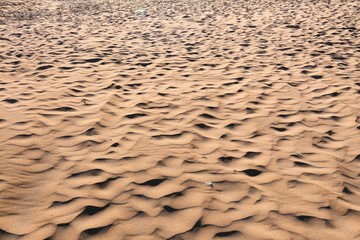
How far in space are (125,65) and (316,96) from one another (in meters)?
3.75

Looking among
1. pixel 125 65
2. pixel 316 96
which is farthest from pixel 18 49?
pixel 316 96

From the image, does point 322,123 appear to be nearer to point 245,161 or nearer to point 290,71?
point 245,161

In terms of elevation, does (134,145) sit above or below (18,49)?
below

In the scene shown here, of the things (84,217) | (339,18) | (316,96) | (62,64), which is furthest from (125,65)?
(339,18)

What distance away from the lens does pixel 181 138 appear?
150 inches

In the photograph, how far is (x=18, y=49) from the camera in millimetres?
7645

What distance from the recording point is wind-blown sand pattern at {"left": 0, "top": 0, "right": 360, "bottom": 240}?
265 cm

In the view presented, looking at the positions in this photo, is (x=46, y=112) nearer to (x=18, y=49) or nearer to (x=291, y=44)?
(x=18, y=49)

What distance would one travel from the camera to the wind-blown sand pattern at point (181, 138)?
2.65 metres

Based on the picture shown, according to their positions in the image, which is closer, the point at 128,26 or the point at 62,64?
the point at 62,64

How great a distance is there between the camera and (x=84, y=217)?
264 cm

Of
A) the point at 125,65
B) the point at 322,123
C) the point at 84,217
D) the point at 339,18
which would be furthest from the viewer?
the point at 339,18

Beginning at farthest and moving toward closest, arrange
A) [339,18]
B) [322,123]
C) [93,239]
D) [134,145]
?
[339,18], [322,123], [134,145], [93,239]

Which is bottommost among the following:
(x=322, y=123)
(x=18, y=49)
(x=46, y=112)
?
(x=322, y=123)
